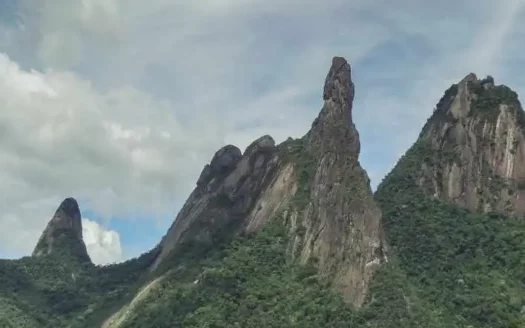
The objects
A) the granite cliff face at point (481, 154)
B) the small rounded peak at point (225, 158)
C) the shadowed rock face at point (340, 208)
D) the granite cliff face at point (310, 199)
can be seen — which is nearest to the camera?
the shadowed rock face at point (340, 208)

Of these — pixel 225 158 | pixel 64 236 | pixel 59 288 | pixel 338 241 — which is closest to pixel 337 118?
pixel 338 241

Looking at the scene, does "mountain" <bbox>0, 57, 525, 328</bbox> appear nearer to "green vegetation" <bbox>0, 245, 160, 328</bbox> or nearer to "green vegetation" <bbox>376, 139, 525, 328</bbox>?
"green vegetation" <bbox>376, 139, 525, 328</bbox>

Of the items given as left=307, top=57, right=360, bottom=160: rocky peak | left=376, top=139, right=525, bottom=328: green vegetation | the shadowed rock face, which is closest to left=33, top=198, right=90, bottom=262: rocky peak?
left=307, top=57, right=360, bottom=160: rocky peak

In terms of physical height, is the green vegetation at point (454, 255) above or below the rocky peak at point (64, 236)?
below

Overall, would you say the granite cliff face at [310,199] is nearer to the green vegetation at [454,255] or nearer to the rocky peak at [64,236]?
the green vegetation at [454,255]

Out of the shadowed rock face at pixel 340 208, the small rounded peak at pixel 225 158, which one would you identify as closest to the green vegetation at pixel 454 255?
the shadowed rock face at pixel 340 208

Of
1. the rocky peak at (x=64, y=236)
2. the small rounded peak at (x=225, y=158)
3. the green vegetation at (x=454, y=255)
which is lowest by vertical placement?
the green vegetation at (x=454, y=255)

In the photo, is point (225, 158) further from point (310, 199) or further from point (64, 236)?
point (64, 236)
